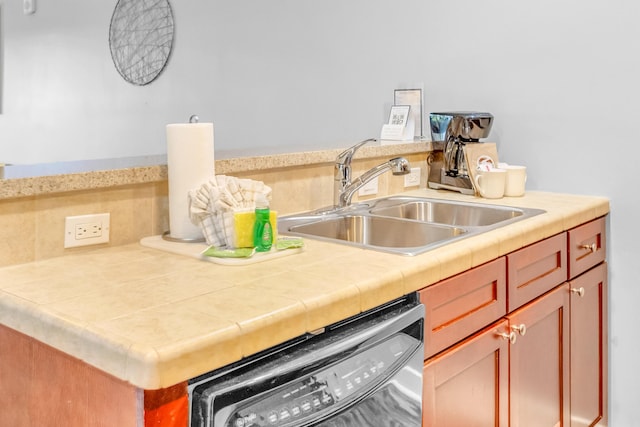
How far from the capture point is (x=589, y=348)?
2115 millimetres

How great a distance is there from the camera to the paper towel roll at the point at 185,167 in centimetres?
147

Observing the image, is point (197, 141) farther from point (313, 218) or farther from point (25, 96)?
point (25, 96)

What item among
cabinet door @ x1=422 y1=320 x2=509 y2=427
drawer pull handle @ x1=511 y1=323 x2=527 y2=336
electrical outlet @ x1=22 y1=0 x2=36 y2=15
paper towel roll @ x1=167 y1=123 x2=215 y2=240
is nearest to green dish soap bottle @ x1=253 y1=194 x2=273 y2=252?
paper towel roll @ x1=167 y1=123 x2=215 y2=240

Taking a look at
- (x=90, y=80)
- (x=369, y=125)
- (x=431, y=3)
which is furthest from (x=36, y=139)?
(x=431, y=3)

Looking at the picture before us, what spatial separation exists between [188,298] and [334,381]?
0.93 ft

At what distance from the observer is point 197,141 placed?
1477 mm

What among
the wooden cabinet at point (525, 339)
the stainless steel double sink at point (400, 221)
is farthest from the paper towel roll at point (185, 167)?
the wooden cabinet at point (525, 339)

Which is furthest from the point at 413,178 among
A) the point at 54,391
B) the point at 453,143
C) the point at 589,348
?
the point at 54,391

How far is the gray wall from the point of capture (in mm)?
2164

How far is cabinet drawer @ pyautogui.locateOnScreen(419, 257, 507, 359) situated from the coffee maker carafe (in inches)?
29.5

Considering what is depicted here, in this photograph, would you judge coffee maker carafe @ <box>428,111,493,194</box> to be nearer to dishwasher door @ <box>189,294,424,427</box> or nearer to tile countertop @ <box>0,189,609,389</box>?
tile countertop @ <box>0,189,609,389</box>

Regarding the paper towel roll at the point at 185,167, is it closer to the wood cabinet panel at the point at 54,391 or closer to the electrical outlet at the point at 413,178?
the wood cabinet panel at the point at 54,391

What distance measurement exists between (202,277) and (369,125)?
5.81ft

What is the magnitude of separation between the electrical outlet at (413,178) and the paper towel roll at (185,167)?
1049 mm
